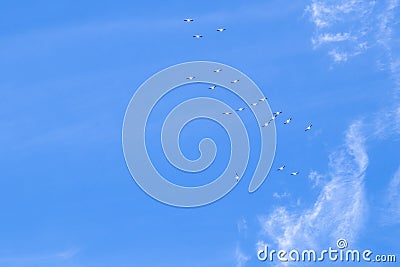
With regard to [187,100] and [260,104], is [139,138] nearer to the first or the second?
[187,100]

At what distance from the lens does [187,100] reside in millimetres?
36594

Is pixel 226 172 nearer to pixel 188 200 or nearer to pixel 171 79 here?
pixel 188 200

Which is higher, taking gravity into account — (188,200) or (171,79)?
(171,79)

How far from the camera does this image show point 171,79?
1441 inches

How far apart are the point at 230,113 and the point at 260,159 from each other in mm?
2204

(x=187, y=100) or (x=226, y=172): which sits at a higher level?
(x=187, y=100)

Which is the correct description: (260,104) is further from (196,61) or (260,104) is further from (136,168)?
(136,168)

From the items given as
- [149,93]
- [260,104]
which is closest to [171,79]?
[149,93]

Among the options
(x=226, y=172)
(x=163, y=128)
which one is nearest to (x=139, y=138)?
(x=163, y=128)

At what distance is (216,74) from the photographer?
3659cm

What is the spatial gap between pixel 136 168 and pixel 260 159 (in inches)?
195

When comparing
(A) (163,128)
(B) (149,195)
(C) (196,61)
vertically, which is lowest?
(B) (149,195)

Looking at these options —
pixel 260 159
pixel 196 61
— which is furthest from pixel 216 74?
pixel 260 159

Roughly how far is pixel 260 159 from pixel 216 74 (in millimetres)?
3838
